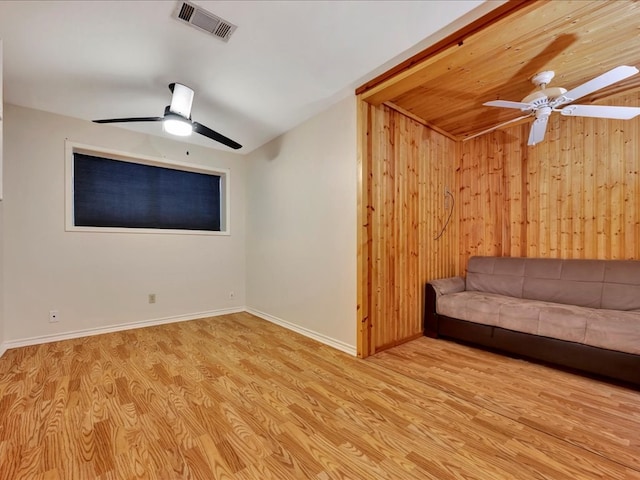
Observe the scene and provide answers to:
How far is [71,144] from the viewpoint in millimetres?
3291

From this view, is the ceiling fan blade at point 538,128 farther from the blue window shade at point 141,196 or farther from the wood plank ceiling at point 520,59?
the blue window shade at point 141,196

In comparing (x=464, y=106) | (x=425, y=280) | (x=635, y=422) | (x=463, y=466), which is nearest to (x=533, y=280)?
(x=425, y=280)

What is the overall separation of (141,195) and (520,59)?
4.49m

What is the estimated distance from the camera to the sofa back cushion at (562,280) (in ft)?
8.64

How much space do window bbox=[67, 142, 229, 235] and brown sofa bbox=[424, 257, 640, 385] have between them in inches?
137

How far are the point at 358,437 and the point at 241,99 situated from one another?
3110mm

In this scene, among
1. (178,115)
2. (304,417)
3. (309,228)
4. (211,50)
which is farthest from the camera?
(309,228)

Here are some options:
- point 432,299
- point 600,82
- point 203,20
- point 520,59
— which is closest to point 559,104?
point 600,82

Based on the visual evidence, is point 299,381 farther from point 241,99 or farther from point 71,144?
point 71,144

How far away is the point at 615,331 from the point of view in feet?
7.20

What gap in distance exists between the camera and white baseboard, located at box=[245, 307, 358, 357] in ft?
9.29

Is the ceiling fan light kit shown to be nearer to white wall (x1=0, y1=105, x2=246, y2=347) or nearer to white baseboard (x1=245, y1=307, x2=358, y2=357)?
white wall (x1=0, y1=105, x2=246, y2=347)

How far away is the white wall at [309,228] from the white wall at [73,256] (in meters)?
0.93

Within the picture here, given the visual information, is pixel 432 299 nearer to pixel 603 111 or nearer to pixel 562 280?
pixel 562 280
